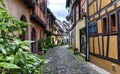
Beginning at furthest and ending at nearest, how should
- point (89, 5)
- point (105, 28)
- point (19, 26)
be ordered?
1. point (89, 5)
2. point (105, 28)
3. point (19, 26)

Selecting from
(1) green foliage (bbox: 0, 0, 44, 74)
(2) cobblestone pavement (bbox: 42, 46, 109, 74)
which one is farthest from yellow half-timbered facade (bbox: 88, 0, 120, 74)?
(1) green foliage (bbox: 0, 0, 44, 74)

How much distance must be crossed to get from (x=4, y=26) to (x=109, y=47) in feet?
26.9

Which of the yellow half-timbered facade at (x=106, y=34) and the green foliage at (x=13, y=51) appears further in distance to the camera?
the yellow half-timbered facade at (x=106, y=34)

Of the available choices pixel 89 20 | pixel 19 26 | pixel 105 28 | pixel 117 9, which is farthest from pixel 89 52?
pixel 19 26

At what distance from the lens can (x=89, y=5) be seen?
14.7 m

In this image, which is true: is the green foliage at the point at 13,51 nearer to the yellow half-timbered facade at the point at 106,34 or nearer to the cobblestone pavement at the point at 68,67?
the yellow half-timbered facade at the point at 106,34

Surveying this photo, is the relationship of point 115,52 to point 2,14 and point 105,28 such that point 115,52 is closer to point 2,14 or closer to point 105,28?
point 105,28

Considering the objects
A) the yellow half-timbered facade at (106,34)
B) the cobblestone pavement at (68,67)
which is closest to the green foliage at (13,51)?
the yellow half-timbered facade at (106,34)

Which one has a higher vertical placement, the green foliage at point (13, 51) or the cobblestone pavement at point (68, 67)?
the green foliage at point (13, 51)

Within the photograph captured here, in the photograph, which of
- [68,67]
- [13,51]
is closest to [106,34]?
[68,67]

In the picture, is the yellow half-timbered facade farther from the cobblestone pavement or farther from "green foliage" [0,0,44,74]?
"green foliage" [0,0,44,74]

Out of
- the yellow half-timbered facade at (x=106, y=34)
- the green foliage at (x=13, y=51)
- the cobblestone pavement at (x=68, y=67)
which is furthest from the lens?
the cobblestone pavement at (x=68, y=67)

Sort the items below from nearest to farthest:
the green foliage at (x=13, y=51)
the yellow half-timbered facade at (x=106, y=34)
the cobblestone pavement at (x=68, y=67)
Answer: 1. the green foliage at (x=13, y=51)
2. the yellow half-timbered facade at (x=106, y=34)
3. the cobblestone pavement at (x=68, y=67)

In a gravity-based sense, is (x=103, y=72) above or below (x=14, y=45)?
below
